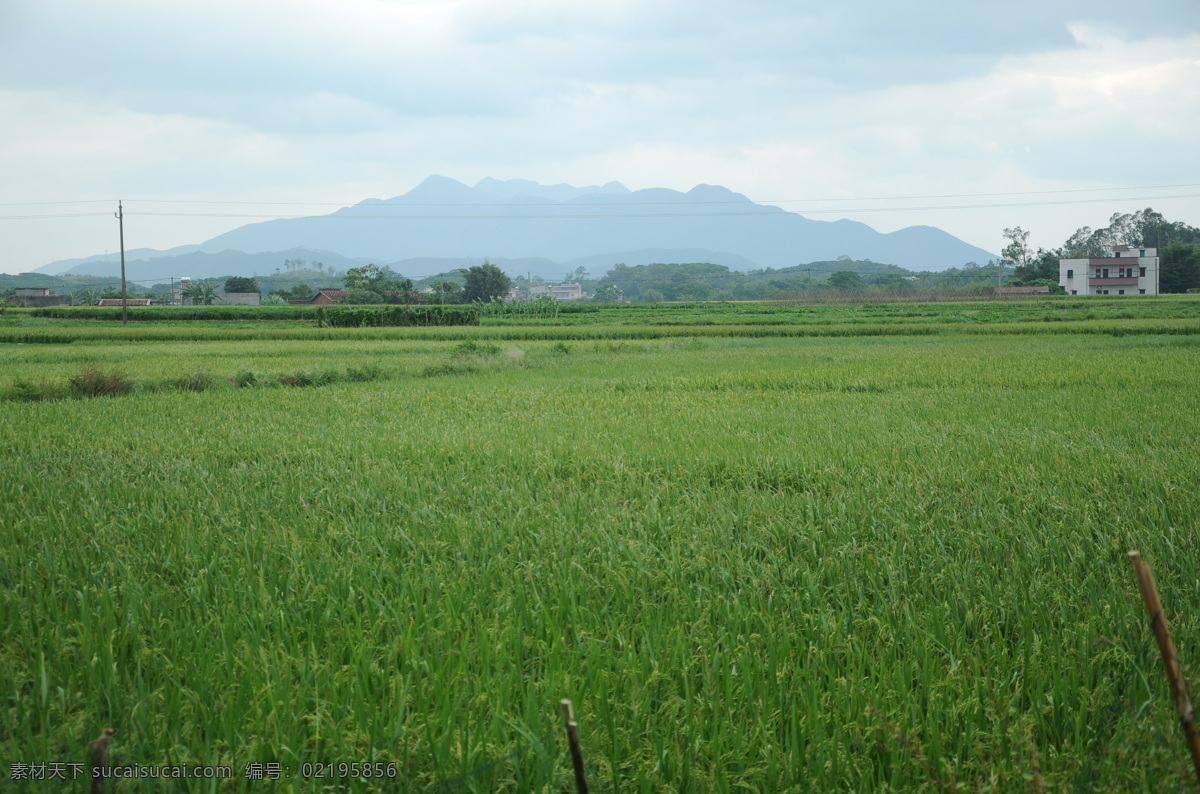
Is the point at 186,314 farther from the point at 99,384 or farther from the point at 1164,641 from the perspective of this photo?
the point at 1164,641

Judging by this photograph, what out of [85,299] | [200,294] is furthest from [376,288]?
[85,299]

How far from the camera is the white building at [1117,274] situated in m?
69.8

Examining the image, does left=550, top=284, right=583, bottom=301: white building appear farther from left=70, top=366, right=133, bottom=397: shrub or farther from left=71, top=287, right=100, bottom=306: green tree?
left=70, top=366, right=133, bottom=397: shrub

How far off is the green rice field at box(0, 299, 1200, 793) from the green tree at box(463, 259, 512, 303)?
242 ft

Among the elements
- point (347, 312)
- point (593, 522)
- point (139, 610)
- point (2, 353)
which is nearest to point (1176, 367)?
point (593, 522)

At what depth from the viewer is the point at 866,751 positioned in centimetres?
214

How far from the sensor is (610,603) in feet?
10.8

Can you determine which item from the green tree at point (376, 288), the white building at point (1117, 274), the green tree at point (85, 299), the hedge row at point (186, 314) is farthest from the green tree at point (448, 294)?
the white building at point (1117, 274)

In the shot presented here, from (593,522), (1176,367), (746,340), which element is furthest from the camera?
(746,340)

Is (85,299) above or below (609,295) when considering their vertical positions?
below

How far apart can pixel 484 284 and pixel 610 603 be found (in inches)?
3211

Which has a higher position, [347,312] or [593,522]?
[347,312]

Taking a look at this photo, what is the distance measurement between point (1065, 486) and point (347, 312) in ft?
140

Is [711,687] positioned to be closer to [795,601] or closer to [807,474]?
[795,601]
